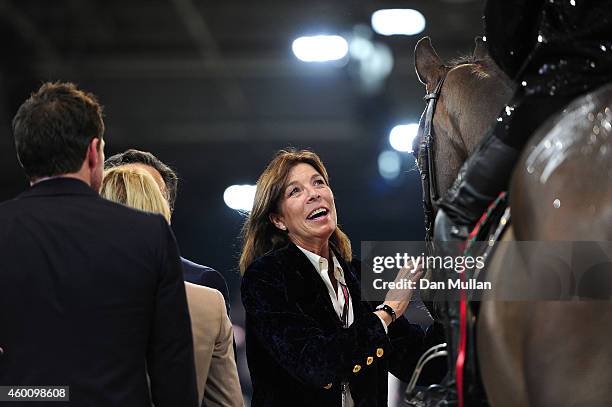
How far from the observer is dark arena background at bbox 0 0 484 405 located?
11.4 metres

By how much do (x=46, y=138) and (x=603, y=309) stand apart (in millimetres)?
1591

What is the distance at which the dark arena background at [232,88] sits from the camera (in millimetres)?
11414

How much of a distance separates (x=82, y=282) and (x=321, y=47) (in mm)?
8965

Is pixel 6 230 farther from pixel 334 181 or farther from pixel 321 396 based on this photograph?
pixel 334 181

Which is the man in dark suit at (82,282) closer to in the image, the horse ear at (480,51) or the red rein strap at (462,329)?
the red rein strap at (462,329)

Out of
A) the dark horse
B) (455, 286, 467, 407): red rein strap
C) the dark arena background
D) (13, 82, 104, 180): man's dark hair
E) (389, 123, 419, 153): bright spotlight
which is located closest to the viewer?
the dark horse

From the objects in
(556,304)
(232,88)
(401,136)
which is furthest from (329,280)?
(232,88)

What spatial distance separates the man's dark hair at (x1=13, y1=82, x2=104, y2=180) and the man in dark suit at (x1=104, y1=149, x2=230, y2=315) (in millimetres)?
1362

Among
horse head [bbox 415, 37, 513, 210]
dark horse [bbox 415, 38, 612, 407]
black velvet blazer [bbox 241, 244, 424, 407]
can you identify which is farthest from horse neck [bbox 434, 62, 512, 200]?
dark horse [bbox 415, 38, 612, 407]

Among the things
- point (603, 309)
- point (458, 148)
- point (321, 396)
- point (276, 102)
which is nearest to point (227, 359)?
point (321, 396)

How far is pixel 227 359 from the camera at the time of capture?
131 inches

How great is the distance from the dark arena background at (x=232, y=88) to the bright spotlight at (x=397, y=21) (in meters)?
0.10

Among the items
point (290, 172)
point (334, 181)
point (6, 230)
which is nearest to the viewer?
point (6, 230)

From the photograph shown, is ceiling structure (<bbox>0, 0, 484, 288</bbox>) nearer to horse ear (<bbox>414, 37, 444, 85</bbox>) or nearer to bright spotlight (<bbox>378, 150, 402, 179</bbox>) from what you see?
bright spotlight (<bbox>378, 150, 402, 179</bbox>)
